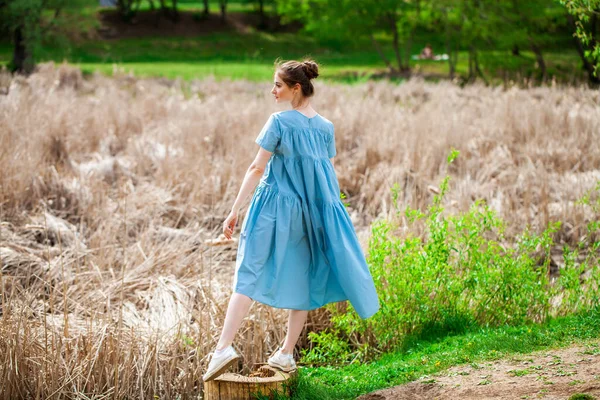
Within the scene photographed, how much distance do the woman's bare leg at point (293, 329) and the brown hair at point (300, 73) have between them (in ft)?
3.80

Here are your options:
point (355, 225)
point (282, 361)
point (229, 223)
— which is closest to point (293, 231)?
point (229, 223)

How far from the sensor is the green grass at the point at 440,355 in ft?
13.6

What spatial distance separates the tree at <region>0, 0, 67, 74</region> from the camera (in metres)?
22.0

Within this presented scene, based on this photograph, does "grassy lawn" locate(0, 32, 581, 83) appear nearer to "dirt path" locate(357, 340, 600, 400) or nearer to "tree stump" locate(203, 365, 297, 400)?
"dirt path" locate(357, 340, 600, 400)

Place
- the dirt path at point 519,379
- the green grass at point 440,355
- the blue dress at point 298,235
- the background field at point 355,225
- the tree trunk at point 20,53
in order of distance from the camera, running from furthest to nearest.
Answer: the tree trunk at point 20,53 < the background field at point 355,225 < the green grass at point 440,355 < the blue dress at point 298,235 < the dirt path at point 519,379

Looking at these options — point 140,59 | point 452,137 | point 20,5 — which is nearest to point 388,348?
point 452,137

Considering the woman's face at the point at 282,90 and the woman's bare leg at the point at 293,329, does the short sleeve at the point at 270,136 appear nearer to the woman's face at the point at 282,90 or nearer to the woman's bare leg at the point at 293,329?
the woman's face at the point at 282,90

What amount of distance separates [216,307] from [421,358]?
1.54m

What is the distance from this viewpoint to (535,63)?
2492 centimetres

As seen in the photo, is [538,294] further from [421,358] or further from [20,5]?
[20,5]

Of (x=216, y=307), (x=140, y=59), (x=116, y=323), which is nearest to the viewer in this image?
(x=116, y=323)

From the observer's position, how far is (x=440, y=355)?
4438 millimetres

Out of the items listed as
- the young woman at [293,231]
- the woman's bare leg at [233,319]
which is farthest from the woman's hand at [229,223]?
the woman's bare leg at [233,319]

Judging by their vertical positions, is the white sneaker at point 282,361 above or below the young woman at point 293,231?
below
